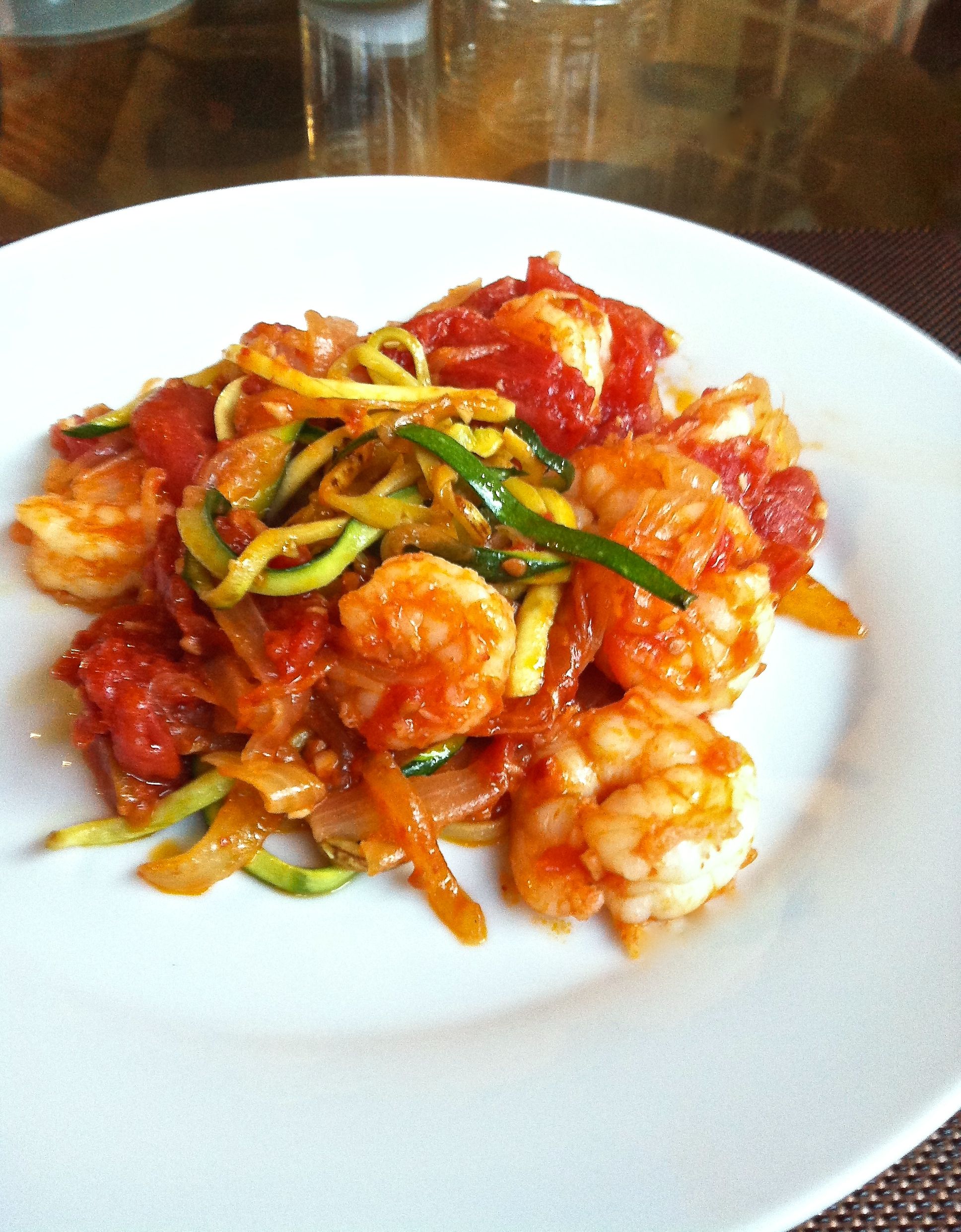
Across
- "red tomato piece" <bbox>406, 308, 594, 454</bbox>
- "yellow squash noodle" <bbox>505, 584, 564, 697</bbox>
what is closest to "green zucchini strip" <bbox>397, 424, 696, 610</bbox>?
"yellow squash noodle" <bbox>505, 584, 564, 697</bbox>

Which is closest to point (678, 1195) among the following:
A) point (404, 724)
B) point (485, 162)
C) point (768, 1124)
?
point (768, 1124)

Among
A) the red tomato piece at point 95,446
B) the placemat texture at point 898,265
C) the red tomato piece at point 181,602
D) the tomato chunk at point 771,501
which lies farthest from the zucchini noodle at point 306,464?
the placemat texture at point 898,265

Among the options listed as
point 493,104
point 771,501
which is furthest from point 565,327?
point 493,104

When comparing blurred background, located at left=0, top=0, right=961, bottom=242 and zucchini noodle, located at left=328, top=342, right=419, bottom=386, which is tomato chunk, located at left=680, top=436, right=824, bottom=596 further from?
blurred background, located at left=0, top=0, right=961, bottom=242

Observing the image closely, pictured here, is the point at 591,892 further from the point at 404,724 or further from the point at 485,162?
the point at 485,162

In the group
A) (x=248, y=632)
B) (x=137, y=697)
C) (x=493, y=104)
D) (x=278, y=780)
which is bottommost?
(x=278, y=780)

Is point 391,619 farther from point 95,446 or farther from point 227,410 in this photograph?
point 95,446

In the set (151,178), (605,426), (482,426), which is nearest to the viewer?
(482,426)

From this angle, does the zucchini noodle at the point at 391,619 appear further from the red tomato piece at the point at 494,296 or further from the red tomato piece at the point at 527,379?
the red tomato piece at the point at 494,296
